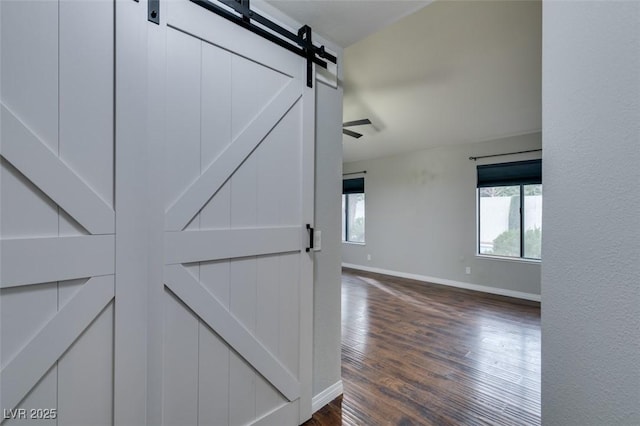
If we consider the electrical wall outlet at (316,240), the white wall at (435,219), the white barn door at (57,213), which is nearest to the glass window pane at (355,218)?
the white wall at (435,219)

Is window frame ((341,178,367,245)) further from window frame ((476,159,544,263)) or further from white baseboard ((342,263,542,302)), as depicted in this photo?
window frame ((476,159,544,263))

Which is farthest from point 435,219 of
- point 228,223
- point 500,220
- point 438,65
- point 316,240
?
point 228,223

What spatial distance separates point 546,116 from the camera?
0.86 meters

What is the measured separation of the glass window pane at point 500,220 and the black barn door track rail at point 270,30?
428 centimetres

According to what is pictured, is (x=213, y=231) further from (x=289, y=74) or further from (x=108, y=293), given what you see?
(x=289, y=74)

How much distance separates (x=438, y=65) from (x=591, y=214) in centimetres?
361

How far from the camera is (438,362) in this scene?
263 centimetres

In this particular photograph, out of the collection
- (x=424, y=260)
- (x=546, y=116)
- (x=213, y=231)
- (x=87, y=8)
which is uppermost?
(x=87, y=8)

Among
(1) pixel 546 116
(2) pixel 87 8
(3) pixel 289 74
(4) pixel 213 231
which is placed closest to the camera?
(1) pixel 546 116

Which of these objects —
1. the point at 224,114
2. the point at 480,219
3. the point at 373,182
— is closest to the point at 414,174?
the point at 373,182

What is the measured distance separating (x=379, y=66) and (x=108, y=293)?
389 cm

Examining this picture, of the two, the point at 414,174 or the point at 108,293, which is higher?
the point at 414,174

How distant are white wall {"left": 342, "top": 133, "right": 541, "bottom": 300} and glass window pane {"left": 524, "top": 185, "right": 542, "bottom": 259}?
0.82ft

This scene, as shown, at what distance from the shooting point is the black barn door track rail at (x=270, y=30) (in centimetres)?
141
